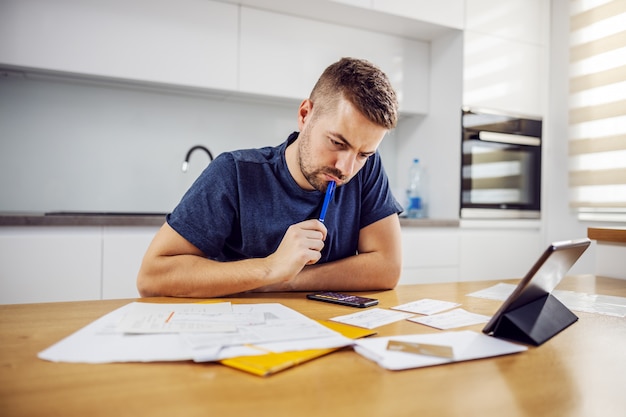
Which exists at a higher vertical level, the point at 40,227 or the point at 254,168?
the point at 254,168

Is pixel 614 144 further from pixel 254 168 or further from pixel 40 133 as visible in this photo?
pixel 40 133

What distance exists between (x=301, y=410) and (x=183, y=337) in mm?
249

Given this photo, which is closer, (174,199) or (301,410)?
(301,410)

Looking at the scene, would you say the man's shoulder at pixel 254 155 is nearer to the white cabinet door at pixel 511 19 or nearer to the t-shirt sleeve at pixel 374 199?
the t-shirt sleeve at pixel 374 199

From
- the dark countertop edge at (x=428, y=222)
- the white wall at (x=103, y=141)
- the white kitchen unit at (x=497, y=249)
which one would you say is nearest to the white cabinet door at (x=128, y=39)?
the white wall at (x=103, y=141)

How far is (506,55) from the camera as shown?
3045mm

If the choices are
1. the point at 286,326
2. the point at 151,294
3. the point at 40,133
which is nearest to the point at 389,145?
the point at 40,133

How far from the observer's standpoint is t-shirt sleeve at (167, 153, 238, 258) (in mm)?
1208

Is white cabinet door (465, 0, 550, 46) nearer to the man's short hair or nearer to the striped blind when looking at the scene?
the striped blind

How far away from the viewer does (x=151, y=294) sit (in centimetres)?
110

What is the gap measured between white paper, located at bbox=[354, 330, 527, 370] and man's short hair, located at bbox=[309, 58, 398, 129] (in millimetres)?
551

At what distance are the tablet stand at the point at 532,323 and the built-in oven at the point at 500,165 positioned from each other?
6.84 feet

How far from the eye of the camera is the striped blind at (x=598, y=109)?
2676 millimetres

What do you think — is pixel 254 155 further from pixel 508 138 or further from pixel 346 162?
pixel 508 138
